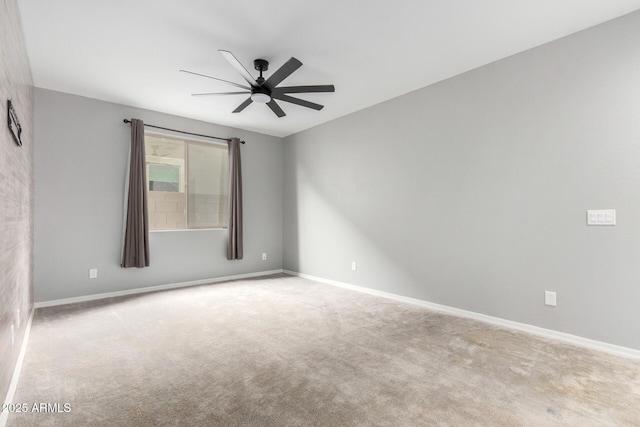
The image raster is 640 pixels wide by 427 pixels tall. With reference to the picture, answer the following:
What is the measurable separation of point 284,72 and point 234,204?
3.01 m

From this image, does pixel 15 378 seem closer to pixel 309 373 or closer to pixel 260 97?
pixel 309 373

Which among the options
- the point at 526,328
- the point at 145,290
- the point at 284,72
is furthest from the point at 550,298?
the point at 145,290

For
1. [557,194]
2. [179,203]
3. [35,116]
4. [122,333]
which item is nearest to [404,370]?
[557,194]

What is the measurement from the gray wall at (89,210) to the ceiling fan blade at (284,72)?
2560mm

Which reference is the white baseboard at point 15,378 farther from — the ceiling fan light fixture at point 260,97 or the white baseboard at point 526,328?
the white baseboard at point 526,328

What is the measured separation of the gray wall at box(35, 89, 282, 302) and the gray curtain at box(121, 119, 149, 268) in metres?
0.15

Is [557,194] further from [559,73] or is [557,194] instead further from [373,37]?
[373,37]

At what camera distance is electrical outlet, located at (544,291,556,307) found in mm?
2815

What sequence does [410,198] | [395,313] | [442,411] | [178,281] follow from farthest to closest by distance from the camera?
[178,281]
[410,198]
[395,313]
[442,411]

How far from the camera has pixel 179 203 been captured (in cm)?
496

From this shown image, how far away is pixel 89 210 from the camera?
4105 millimetres

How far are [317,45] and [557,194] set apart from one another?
2.59 m

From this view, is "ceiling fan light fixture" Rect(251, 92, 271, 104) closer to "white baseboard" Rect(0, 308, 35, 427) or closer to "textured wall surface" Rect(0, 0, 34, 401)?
"textured wall surface" Rect(0, 0, 34, 401)

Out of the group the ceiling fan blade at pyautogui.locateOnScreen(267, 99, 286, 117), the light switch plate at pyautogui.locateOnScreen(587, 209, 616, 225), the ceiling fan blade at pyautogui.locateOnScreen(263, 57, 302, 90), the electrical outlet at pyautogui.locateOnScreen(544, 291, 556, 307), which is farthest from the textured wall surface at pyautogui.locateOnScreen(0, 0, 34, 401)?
the light switch plate at pyautogui.locateOnScreen(587, 209, 616, 225)
